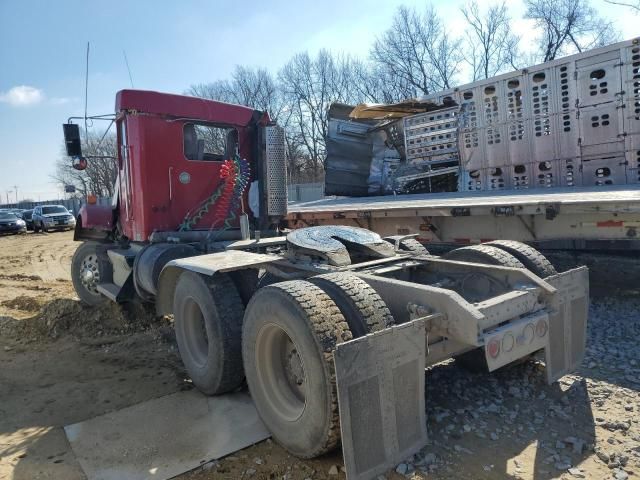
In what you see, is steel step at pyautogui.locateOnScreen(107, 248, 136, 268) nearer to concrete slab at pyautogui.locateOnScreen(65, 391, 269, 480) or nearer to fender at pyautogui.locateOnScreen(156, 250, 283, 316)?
fender at pyautogui.locateOnScreen(156, 250, 283, 316)

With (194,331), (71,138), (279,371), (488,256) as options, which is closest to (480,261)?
(488,256)

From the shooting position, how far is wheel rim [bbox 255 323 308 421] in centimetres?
315

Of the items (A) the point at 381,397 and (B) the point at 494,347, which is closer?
(A) the point at 381,397

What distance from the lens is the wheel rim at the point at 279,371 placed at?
3148 millimetres

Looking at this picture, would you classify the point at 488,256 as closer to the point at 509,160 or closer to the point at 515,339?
the point at 515,339

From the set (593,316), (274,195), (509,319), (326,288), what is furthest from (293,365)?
(593,316)

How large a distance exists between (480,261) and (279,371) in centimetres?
180

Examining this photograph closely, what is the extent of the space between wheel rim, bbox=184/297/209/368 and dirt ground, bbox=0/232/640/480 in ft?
1.06

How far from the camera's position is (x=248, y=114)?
6117 mm

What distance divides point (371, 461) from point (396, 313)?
966 millimetres

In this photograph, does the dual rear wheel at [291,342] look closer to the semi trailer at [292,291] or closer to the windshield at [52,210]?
the semi trailer at [292,291]

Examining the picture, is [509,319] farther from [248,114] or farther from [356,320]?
[248,114]

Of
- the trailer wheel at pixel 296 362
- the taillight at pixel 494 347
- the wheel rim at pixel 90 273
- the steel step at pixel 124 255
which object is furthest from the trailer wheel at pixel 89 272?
the taillight at pixel 494 347

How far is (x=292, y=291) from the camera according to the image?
297cm
